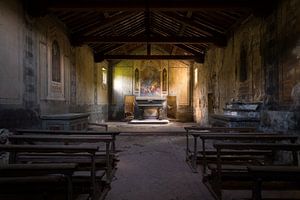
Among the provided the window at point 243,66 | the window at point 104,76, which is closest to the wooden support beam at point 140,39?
the window at point 243,66

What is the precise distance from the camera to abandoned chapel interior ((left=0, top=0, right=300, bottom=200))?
12.0ft

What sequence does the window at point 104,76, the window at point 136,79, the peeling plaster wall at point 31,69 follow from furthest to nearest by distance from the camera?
1. the window at point 136,79
2. the window at point 104,76
3. the peeling plaster wall at point 31,69

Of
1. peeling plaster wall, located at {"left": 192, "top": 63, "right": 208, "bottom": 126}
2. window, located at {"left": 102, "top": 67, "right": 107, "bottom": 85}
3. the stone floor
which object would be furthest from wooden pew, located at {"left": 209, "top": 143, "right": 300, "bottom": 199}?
Answer: window, located at {"left": 102, "top": 67, "right": 107, "bottom": 85}

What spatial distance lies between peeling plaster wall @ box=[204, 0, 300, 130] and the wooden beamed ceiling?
64 cm

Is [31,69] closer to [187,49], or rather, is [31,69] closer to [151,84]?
[187,49]

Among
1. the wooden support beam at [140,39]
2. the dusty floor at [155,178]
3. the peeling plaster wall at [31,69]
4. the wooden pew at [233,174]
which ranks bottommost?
the dusty floor at [155,178]

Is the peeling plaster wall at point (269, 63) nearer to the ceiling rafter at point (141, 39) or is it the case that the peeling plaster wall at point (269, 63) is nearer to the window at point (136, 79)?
the ceiling rafter at point (141, 39)

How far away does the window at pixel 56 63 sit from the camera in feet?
32.6

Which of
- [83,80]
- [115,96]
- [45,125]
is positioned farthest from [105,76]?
[45,125]

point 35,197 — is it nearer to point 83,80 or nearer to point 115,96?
point 83,80

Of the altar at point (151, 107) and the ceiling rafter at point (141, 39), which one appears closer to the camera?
the ceiling rafter at point (141, 39)

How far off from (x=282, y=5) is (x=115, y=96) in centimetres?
1575

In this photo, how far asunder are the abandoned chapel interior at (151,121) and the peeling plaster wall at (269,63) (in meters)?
0.03

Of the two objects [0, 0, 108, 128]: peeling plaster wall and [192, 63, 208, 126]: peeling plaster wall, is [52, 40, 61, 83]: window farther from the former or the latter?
[192, 63, 208, 126]: peeling plaster wall
